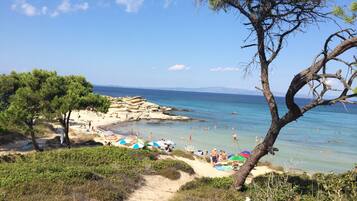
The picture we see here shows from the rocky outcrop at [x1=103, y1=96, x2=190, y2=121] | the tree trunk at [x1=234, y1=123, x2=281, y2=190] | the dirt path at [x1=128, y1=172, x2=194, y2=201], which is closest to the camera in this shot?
the tree trunk at [x1=234, y1=123, x2=281, y2=190]

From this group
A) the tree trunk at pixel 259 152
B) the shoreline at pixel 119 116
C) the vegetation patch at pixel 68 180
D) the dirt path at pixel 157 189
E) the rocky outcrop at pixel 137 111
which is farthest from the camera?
the rocky outcrop at pixel 137 111

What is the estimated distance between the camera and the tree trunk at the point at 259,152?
483 inches

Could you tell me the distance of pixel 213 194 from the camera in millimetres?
12234

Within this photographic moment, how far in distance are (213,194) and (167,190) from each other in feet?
10.3

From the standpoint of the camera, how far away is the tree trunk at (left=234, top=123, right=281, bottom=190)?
12.3m

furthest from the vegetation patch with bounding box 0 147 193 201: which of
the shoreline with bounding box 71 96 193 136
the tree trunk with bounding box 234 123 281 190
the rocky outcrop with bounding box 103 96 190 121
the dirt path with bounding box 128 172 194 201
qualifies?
the rocky outcrop with bounding box 103 96 190 121

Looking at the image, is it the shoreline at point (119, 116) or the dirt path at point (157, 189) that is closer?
the dirt path at point (157, 189)

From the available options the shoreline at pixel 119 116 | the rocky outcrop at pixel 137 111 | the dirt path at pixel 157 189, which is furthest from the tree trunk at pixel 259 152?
the rocky outcrop at pixel 137 111

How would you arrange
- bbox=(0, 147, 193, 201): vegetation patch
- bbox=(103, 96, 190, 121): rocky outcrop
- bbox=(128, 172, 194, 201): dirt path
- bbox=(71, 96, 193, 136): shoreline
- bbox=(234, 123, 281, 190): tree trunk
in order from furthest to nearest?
1. bbox=(103, 96, 190, 121): rocky outcrop
2. bbox=(71, 96, 193, 136): shoreline
3. bbox=(128, 172, 194, 201): dirt path
4. bbox=(234, 123, 281, 190): tree trunk
5. bbox=(0, 147, 193, 201): vegetation patch

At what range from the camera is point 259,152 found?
12.6 m

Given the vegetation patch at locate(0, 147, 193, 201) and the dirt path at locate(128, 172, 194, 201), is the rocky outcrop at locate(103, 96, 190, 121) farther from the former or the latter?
the dirt path at locate(128, 172, 194, 201)

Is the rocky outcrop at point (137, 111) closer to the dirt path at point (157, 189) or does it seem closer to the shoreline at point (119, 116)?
the shoreline at point (119, 116)

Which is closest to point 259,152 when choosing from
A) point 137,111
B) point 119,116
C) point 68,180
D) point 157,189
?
point 157,189

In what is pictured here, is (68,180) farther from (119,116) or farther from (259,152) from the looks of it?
(119,116)
